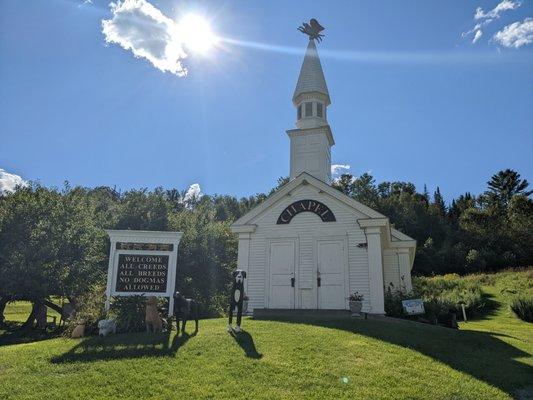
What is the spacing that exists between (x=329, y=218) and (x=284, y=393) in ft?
33.7

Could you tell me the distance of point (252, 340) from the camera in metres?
10.6

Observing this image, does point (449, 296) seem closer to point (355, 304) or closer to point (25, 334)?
point (355, 304)

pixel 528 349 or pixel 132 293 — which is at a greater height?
pixel 132 293

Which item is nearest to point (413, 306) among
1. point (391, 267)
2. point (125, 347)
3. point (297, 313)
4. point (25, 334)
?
point (297, 313)

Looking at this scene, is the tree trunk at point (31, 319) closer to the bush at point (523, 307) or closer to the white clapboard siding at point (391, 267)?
the white clapboard siding at point (391, 267)

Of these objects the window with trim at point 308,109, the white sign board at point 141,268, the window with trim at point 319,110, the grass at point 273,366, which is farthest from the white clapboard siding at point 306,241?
the window with trim at point 319,110

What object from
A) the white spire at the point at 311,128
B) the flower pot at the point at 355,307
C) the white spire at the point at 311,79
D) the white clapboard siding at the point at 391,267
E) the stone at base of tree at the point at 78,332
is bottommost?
the stone at base of tree at the point at 78,332

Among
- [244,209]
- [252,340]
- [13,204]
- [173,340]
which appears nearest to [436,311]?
[252,340]

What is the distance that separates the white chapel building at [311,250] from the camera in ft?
53.2

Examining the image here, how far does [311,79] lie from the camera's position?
76.2ft

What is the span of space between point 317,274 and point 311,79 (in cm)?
1124

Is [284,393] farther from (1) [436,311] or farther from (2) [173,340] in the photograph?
(1) [436,311]

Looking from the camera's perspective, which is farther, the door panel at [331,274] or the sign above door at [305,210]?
the sign above door at [305,210]

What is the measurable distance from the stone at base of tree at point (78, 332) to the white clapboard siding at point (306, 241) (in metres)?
6.62
